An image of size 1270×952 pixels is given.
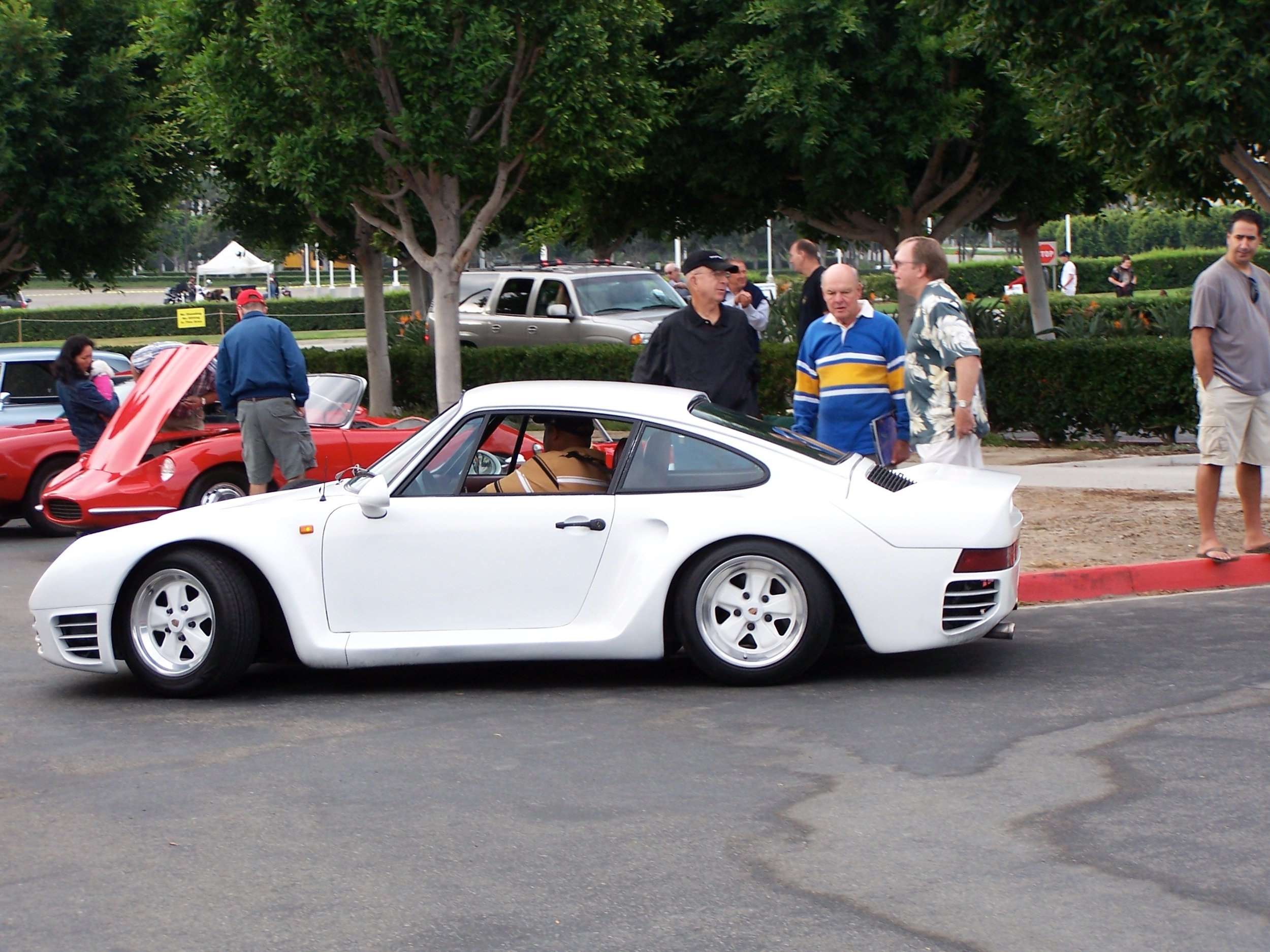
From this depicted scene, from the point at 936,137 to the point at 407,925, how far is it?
1447 cm

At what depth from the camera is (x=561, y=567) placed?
6465mm

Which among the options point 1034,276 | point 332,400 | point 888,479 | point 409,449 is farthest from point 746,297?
point 1034,276

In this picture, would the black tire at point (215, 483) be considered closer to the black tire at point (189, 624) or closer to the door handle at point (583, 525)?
the black tire at point (189, 624)

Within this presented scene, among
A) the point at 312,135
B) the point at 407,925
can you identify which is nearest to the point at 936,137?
the point at 312,135

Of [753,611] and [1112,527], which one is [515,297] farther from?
[753,611]

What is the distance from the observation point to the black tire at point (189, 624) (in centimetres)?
654

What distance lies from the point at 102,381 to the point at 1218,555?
9.04 metres

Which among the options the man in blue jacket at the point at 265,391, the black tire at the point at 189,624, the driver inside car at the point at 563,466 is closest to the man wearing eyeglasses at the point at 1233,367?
the driver inside car at the point at 563,466

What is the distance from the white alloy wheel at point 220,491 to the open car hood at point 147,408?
53 cm

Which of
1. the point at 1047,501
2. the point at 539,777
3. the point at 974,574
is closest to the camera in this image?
the point at 539,777

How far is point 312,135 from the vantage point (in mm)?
15945

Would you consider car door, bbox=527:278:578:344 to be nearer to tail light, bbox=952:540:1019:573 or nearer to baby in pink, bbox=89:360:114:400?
baby in pink, bbox=89:360:114:400

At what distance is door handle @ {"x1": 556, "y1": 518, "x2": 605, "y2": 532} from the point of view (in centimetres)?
648

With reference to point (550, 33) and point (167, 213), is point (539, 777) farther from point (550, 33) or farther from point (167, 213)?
point (167, 213)
